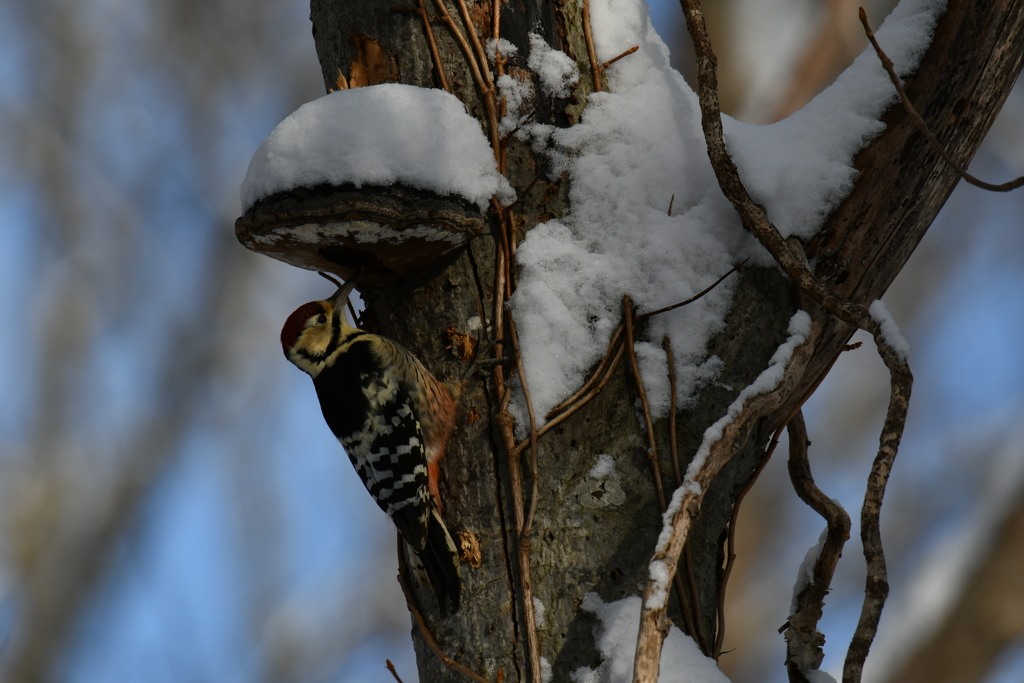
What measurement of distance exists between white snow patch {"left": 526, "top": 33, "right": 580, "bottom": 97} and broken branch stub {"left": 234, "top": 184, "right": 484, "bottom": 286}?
0.43 meters

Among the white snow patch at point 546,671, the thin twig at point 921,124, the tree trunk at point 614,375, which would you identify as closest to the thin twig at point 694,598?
the tree trunk at point 614,375

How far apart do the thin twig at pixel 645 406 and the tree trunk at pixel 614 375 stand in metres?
0.02

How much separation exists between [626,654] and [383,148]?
1.29m

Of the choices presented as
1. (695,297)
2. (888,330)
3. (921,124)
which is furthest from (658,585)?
(921,124)

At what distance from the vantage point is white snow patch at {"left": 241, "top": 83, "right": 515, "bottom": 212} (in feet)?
5.98

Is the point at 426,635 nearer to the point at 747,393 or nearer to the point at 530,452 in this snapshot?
the point at 530,452

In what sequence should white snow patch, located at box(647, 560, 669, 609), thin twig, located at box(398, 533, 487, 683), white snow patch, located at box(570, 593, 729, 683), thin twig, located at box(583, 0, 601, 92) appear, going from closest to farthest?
white snow patch, located at box(647, 560, 669, 609), white snow patch, located at box(570, 593, 729, 683), thin twig, located at box(398, 533, 487, 683), thin twig, located at box(583, 0, 601, 92)

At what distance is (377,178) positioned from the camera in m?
1.80

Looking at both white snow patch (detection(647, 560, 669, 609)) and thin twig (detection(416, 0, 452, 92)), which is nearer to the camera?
white snow patch (detection(647, 560, 669, 609))

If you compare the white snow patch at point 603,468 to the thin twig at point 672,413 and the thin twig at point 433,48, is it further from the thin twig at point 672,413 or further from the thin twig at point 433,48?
the thin twig at point 433,48

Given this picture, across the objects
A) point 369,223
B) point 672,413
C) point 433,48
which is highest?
point 433,48

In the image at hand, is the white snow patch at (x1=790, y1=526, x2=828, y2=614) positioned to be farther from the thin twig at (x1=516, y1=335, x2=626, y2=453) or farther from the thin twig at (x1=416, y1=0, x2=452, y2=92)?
the thin twig at (x1=416, y1=0, x2=452, y2=92)

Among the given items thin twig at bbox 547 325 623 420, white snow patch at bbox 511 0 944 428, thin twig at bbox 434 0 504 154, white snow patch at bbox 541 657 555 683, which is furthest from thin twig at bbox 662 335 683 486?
thin twig at bbox 434 0 504 154

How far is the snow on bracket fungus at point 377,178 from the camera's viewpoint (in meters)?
1.80
